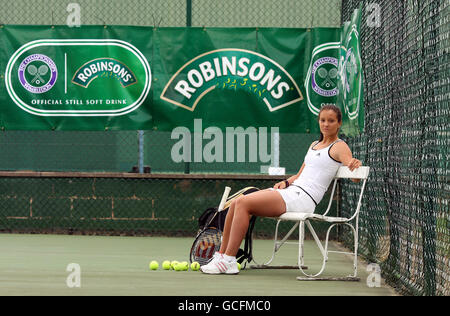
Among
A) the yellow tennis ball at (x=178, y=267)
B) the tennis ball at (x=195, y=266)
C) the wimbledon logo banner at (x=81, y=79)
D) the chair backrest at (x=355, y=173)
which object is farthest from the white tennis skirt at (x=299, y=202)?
the wimbledon logo banner at (x=81, y=79)

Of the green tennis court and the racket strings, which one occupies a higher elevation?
the racket strings

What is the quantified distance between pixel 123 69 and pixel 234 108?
4.32 ft

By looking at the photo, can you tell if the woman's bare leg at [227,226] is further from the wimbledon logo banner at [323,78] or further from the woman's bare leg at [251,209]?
the wimbledon logo banner at [323,78]

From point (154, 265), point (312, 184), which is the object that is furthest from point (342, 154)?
point (154, 265)

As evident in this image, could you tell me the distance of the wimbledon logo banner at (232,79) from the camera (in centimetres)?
880

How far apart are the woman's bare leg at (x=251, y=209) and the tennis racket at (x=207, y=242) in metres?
0.33

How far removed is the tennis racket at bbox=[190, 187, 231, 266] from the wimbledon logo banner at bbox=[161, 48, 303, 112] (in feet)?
9.22

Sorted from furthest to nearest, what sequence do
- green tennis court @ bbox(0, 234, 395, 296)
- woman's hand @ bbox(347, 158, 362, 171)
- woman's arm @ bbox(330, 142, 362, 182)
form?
woman's arm @ bbox(330, 142, 362, 182) → woman's hand @ bbox(347, 158, 362, 171) → green tennis court @ bbox(0, 234, 395, 296)

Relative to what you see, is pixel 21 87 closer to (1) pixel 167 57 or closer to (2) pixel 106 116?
(2) pixel 106 116

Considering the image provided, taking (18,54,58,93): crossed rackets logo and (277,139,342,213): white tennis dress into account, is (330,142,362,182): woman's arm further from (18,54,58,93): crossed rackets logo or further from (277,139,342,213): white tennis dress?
(18,54,58,93): crossed rackets logo

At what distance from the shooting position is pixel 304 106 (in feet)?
28.9

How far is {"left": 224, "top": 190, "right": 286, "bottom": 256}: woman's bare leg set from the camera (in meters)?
5.75

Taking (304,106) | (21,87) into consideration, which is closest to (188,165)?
(304,106)

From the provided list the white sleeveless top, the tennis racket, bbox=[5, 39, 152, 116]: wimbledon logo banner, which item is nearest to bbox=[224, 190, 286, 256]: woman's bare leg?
the white sleeveless top
